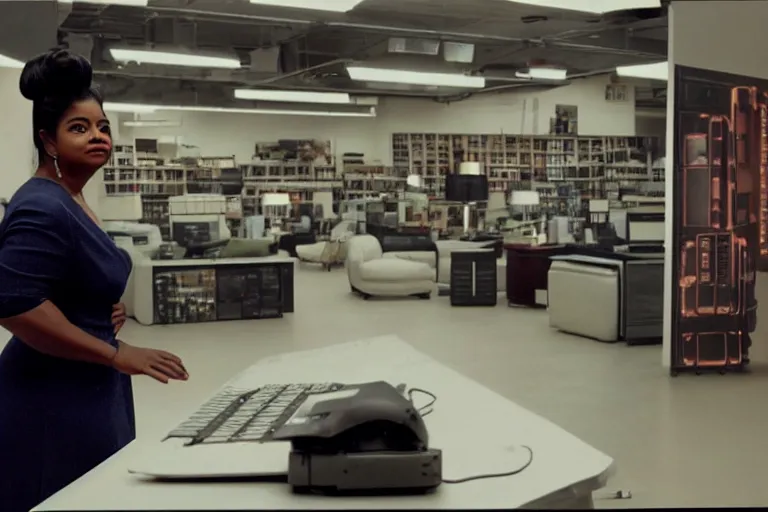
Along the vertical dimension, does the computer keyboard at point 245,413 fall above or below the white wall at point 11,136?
below

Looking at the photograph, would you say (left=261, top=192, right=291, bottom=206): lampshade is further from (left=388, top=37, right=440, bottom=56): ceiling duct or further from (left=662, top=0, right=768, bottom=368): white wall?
(left=662, top=0, right=768, bottom=368): white wall

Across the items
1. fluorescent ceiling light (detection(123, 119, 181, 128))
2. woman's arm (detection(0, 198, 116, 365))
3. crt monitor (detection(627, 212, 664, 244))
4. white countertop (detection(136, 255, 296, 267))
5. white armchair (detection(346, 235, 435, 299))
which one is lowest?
white armchair (detection(346, 235, 435, 299))

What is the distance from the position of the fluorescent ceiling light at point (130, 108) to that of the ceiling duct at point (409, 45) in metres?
4.34

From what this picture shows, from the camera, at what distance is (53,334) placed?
1.26 metres

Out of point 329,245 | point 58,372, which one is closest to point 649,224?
point 329,245

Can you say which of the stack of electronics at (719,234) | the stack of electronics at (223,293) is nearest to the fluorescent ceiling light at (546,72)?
the stack of electronics at (223,293)

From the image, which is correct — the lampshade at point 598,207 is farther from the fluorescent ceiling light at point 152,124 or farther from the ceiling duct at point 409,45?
the fluorescent ceiling light at point 152,124

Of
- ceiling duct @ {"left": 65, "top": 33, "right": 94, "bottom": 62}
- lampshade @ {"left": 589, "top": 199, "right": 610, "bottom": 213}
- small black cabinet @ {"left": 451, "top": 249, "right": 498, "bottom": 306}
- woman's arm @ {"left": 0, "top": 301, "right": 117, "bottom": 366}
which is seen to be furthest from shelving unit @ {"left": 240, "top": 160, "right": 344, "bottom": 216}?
woman's arm @ {"left": 0, "top": 301, "right": 117, "bottom": 366}

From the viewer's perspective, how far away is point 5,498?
141cm

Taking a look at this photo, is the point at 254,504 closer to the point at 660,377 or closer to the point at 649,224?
the point at 660,377

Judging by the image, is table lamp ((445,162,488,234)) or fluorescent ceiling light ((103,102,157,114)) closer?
fluorescent ceiling light ((103,102,157,114))

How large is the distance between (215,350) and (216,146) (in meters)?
8.52

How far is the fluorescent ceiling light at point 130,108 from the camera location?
11549 mm

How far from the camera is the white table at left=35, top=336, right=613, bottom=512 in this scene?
1054 mm
